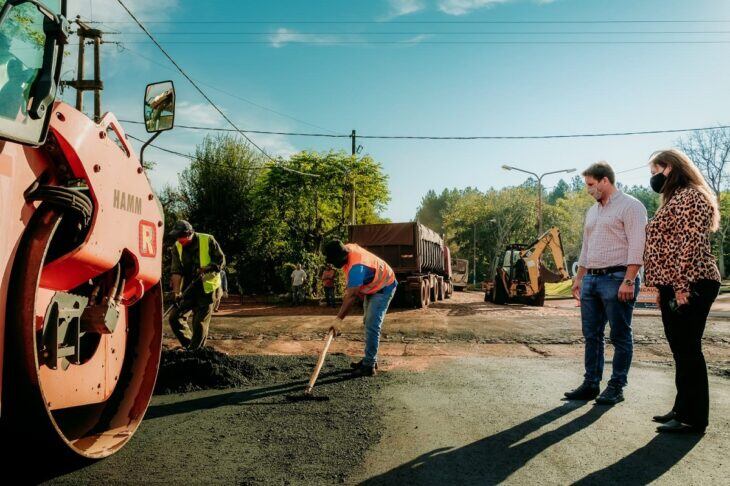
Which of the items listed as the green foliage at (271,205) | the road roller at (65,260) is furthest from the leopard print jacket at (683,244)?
the green foliage at (271,205)

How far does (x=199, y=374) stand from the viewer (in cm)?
501

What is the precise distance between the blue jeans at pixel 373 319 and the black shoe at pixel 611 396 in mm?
2191

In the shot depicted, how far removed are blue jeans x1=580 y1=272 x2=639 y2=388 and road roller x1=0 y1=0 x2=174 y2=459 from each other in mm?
3258

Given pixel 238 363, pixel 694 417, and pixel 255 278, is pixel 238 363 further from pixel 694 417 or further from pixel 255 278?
pixel 255 278

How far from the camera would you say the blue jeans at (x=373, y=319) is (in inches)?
216

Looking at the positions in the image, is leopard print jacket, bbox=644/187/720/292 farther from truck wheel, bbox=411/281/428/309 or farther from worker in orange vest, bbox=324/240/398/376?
truck wheel, bbox=411/281/428/309

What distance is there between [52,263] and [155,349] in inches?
44.5

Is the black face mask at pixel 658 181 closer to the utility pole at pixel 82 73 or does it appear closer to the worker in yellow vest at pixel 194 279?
the worker in yellow vest at pixel 194 279

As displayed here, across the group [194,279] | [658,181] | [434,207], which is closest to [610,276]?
[658,181]

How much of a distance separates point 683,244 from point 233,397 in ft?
11.7

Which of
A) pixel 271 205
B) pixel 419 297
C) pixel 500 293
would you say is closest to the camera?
pixel 419 297

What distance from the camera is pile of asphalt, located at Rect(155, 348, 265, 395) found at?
4.82 m

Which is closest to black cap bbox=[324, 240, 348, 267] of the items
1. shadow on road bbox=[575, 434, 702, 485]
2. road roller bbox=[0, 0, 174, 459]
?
road roller bbox=[0, 0, 174, 459]

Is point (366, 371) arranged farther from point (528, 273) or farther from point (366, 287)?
point (528, 273)
